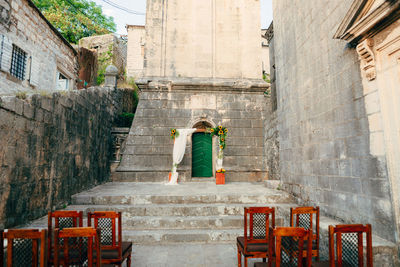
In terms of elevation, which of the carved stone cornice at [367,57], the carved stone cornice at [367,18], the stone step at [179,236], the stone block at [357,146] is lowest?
the stone step at [179,236]

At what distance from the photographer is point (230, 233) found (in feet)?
13.3

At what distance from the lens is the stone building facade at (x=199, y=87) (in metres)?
8.65

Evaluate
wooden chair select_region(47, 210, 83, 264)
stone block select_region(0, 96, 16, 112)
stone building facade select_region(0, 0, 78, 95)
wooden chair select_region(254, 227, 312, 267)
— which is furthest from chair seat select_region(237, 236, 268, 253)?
stone building facade select_region(0, 0, 78, 95)

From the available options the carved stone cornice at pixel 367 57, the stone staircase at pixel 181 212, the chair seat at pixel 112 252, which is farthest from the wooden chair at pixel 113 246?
the carved stone cornice at pixel 367 57

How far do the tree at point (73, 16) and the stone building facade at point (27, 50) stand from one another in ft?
26.3

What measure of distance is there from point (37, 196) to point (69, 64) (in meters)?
8.36

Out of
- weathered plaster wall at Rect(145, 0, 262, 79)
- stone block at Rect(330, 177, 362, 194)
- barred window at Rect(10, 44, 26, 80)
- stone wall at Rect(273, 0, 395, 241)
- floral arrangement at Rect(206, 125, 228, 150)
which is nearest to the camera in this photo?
stone wall at Rect(273, 0, 395, 241)

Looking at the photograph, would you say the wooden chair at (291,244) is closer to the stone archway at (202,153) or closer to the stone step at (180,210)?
the stone step at (180,210)

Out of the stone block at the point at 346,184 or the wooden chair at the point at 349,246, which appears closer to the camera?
the wooden chair at the point at 349,246

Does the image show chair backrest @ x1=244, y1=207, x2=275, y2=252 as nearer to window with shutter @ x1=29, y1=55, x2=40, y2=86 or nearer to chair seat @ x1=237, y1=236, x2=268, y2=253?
chair seat @ x1=237, y1=236, x2=268, y2=253

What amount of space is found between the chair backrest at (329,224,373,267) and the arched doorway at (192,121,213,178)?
6590mm

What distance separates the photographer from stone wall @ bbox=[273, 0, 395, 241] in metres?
3.03

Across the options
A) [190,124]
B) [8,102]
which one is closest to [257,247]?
[8,102]

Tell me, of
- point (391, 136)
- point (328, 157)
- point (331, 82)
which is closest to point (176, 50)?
point (331, 82)
